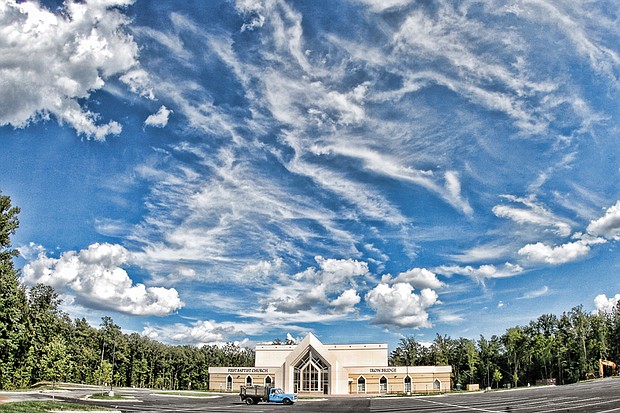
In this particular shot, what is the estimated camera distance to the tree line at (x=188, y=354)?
7581cm

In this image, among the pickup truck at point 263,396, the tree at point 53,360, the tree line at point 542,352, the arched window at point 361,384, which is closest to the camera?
the pickup truck at point 263,396

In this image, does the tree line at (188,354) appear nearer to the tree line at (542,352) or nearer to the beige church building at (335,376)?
the tree line at (542,352)

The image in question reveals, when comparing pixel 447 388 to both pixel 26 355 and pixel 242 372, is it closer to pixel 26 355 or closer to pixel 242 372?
pixel 242 372

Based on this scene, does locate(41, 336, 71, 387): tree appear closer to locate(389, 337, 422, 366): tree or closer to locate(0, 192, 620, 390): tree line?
locate(0, 192, 620, 390): tree line

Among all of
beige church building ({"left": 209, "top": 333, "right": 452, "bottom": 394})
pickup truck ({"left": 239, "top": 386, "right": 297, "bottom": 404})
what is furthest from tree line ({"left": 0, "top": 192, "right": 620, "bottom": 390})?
pickup truck ({"left": 239, "top": 386, "right": 297, "bottom": 404})

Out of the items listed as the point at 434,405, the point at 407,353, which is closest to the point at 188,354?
the point at 407,353

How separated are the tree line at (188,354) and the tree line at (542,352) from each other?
184 millimetres

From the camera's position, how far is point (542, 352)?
9600cm

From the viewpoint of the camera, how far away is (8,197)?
54.5m

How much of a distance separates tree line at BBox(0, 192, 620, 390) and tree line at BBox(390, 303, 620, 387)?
184 millimetres

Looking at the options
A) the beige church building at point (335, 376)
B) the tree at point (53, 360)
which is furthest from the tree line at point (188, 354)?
the beige church building at point (335, 376)

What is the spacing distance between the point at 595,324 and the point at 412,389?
45387mm

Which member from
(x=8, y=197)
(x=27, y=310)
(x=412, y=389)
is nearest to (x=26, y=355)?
(x=27, y=310)

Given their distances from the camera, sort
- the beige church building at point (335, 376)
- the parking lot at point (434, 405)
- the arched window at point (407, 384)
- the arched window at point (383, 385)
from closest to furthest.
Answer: the parking lot at point (434, 405)
the arched window at point (407, 384)
the beige church building at point (335, 376)
the arched window at point (383, 385)
